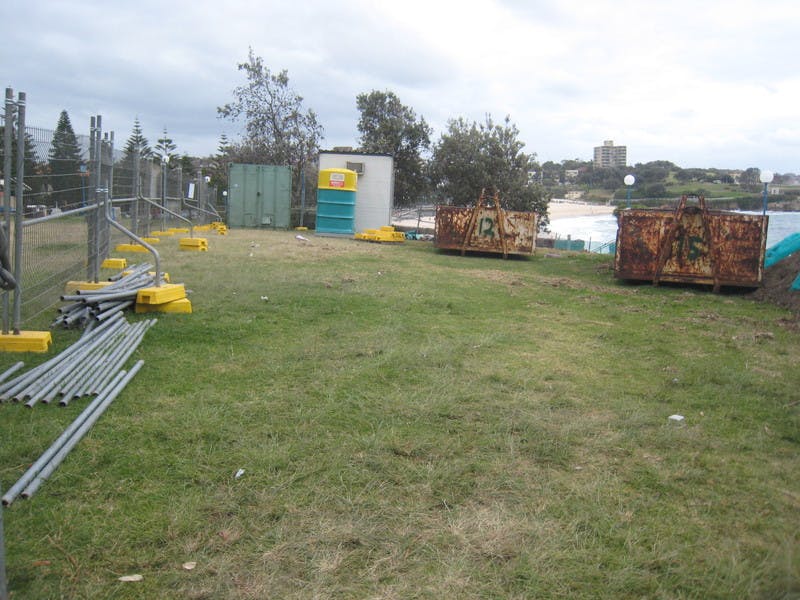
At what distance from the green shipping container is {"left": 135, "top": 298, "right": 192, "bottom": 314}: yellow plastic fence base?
19.5 metres

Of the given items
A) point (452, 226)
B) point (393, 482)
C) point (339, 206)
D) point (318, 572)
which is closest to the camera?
point (318, 572)

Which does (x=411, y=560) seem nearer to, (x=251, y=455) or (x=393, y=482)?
(x=393, y=482)

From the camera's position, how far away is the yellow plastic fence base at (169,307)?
7.43 metres

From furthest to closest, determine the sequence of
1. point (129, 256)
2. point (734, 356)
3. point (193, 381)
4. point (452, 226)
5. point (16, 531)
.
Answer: point (452, 226)
point (129, 256)
point (734, 356)
point (193, 381)
point (16, 531)

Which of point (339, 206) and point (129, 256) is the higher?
point (339, 206)

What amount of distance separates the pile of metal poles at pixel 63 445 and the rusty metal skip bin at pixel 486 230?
13938 millimetres

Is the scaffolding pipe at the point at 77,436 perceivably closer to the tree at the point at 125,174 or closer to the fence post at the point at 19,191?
the fence post at the point at 19,191

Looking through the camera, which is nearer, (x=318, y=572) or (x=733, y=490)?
(x=318, y=572)

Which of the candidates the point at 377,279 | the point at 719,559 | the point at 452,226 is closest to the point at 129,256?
the point at 377,279

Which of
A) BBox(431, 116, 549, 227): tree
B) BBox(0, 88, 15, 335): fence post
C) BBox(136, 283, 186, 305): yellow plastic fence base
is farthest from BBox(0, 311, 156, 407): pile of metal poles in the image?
BBox(431, 116, 549, 227): tree

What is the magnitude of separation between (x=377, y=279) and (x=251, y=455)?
7863 mm

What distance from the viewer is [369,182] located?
992 inches

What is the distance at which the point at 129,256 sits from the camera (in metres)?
13.3

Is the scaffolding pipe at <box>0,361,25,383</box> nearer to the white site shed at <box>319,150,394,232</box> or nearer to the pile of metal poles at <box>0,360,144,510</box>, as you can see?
the pile of metal poles at <box>0,360,144,510</box>
